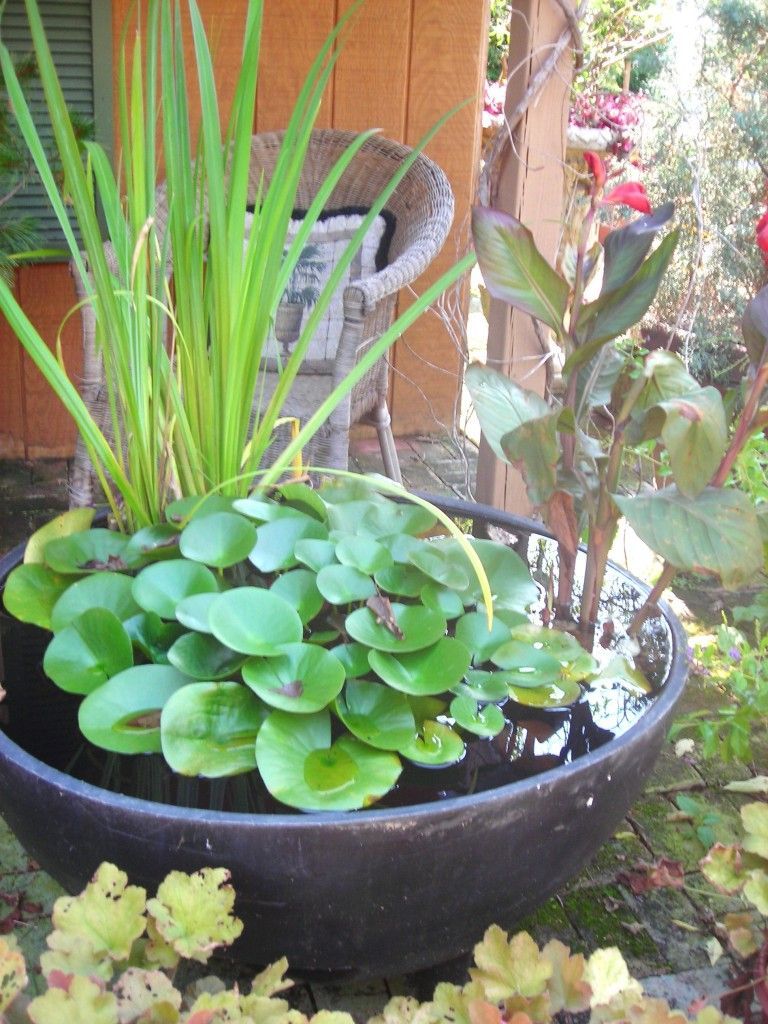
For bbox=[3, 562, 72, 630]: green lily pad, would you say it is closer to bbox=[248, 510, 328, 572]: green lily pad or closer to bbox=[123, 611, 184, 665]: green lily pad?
bbox=[123, 611, 184, 665]: green lily pad

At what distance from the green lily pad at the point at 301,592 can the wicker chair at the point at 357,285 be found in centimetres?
88

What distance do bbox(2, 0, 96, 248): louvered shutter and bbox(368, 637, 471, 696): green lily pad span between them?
191 cm

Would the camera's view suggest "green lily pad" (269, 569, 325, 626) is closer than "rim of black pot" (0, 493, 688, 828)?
No

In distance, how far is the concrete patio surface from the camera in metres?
1.25

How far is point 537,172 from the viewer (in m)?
1.81

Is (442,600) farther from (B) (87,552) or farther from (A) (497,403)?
(B) (87,552)

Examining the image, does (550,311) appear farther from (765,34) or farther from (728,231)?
(765,34)

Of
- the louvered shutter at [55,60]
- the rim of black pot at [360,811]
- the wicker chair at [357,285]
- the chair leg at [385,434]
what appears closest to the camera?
the rim of black pot at [360,811]

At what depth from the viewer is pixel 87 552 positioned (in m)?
1.21

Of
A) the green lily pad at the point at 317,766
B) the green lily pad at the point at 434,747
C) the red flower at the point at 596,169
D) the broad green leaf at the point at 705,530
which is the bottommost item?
the green lily pad at the point at 434,747

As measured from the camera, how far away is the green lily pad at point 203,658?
1014mm

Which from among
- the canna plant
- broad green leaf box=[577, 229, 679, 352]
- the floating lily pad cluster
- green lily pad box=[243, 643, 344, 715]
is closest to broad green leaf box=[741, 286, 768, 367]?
the canna plant

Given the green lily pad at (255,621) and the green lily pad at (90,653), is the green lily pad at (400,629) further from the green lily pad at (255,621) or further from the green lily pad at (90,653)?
the green lily pad at (90,653)

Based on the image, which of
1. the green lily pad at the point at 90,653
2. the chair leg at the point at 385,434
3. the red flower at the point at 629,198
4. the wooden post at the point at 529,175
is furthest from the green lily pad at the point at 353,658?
the chair leg at the point at 385,434
